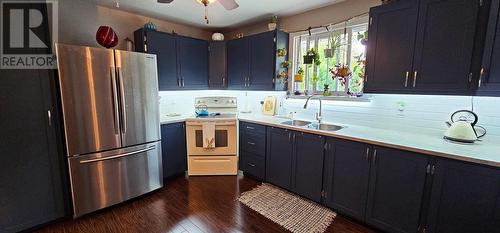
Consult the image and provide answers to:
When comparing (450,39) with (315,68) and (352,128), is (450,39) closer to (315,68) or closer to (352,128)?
(352,128)

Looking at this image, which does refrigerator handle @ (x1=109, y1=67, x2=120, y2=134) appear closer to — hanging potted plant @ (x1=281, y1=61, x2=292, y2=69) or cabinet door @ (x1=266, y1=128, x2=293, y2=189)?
cabinet door @ (x1=266, y1=128, x2=293, y2=189)

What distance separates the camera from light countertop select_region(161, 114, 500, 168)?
148 cm

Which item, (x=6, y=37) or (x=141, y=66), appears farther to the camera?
(x=141, y=66)

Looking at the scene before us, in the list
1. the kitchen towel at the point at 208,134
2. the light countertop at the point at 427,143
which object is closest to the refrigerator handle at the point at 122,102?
the kitchen towel at the point at 208,134

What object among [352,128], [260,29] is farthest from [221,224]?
[260,29]

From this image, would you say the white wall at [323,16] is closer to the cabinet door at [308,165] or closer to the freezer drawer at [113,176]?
the cabinet door at [308,165]

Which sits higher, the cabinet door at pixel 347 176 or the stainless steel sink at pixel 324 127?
the stainless steel sink at pixel 324 127

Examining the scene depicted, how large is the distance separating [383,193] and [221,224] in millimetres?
1577

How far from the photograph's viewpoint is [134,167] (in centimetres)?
247

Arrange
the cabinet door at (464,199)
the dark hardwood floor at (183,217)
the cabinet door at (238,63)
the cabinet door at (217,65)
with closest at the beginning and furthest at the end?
1. the cabinet door at (464,199)
2. the dark hardwood floor at (183,217)
3. the cabinet door at (238,63)
4. the cabinet door at (217,65)

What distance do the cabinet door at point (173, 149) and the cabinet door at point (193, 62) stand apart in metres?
0.81

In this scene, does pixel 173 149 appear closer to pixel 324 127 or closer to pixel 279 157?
pixel 279 157

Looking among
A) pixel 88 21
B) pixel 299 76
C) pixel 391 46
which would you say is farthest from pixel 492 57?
pixel 88 21

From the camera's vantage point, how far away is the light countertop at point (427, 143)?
148cm
